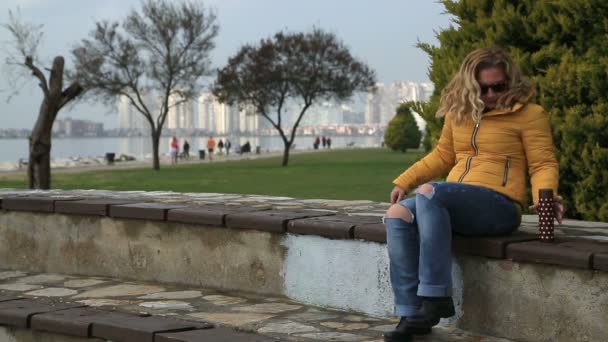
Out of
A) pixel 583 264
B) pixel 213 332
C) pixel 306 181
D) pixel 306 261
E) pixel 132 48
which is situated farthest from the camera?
pixel 132 48

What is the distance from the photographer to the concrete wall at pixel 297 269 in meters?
3.91

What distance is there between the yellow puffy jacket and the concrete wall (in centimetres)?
39

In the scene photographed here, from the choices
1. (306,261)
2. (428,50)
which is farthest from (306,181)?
(306,261)

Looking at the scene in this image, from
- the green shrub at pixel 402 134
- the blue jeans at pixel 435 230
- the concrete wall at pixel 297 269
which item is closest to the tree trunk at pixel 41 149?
the concrete wall at pixel 297 269

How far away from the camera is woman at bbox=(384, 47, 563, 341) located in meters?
3.97

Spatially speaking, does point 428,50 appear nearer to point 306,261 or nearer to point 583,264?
point 306,261

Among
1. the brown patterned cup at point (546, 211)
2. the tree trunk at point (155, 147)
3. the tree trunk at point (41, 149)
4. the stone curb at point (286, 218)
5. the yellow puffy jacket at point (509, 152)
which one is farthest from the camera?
the tree trunk at point (155, 147)

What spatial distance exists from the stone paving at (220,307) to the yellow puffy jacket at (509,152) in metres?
0.74

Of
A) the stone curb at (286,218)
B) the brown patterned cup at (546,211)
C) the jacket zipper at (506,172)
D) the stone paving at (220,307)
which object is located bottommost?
the stone paving at (220,307)

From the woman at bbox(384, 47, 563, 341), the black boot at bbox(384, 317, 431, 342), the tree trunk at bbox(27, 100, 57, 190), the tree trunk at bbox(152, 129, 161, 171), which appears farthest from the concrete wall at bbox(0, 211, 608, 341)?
the tree trunk at bbox(152, 129, 161, 171)

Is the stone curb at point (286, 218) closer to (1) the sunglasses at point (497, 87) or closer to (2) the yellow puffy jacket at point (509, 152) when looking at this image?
(2) the yellow puffy jacket at point (509, 152)

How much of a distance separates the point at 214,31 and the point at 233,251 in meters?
36.9

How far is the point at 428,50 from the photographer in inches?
262

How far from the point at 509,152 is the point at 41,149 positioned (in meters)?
14.4
